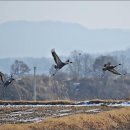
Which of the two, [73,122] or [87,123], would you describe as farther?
[87,123]

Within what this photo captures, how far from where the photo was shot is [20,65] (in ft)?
Result: 500

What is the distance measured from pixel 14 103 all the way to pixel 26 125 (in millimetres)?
20326

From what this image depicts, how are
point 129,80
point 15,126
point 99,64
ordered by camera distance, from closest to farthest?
point 15,126
point 129,80
point 99,64

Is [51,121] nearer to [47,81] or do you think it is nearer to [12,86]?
[12,86]

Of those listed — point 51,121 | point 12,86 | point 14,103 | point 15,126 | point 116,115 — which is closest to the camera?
point 15,126

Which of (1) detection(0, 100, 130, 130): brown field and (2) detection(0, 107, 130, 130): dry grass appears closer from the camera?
(2) detection(0, 107, 130, 130): dry grass

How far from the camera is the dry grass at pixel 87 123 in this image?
26655mm

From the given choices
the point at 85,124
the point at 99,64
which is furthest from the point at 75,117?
the point at 99,64

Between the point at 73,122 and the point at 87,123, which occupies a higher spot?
the point at 73,122

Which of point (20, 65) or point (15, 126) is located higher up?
point (20, 65)

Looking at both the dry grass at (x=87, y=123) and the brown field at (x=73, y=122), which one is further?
the brown field at (x=73, y=122)

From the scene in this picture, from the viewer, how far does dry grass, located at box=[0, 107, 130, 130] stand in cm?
2665

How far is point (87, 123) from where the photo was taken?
29.6m

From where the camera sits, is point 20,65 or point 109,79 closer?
point 109,79
